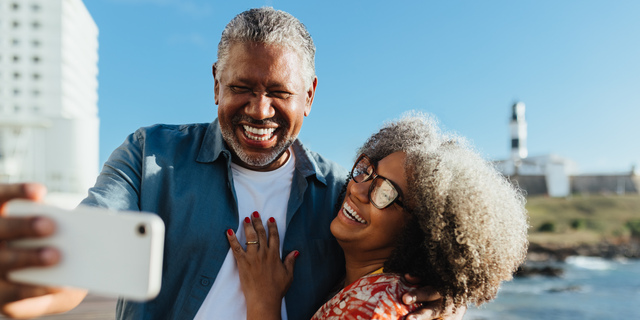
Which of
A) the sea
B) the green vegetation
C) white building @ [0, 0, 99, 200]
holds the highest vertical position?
white building @ [0, 0, 99, 200]

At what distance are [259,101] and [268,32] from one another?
0.31m

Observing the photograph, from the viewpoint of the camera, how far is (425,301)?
1861 millimetres

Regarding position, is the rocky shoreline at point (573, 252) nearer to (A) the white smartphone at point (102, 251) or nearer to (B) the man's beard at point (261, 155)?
(B) the man's beard at point (261, 155)

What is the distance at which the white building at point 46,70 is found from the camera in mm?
36656

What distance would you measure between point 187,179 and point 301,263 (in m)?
0.65

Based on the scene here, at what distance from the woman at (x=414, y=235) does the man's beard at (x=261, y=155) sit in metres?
0.30

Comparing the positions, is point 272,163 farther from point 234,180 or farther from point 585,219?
point 585,219

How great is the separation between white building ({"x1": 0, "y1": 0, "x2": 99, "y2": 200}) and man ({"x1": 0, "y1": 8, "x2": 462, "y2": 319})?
37.0 meters

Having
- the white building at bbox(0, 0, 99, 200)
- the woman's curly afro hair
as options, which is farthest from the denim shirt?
the white building at bbox(0, 0, 99, 200)

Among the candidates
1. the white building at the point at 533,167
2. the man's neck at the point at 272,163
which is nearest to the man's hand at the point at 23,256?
the man's neck at the point at 272,163

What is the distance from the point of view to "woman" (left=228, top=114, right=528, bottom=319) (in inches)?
72.7

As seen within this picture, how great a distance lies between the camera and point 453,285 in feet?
6.16

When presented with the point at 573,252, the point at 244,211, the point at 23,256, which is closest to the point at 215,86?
the point at 244,211

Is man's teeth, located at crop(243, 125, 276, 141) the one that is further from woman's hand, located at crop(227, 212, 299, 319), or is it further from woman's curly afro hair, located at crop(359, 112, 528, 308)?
woman's curly afro hair, located at crop(359, 112, 528, 308)
